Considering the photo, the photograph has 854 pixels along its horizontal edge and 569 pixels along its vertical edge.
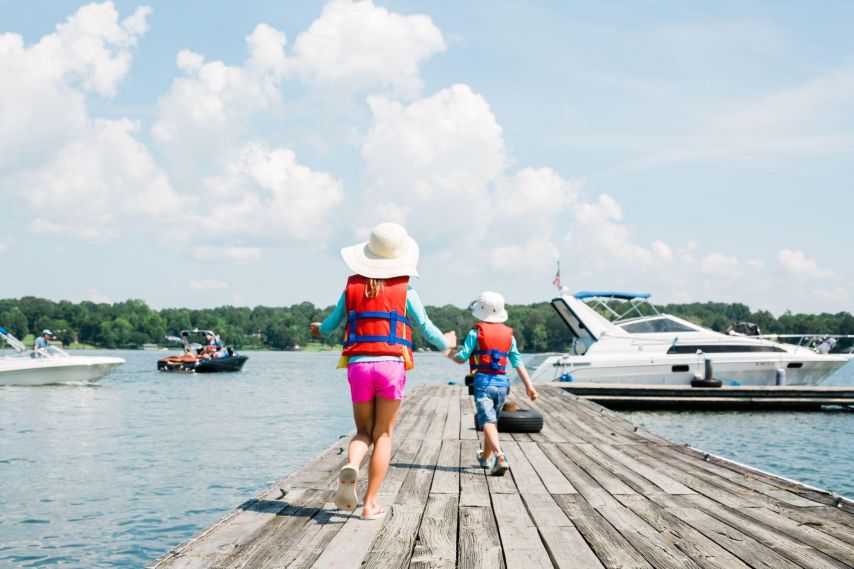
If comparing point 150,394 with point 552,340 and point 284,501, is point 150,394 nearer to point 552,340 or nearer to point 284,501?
point 284,501

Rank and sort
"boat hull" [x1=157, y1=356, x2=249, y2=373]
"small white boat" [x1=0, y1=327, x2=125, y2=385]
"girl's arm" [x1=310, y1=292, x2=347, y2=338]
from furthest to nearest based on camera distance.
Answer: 1. "boat hull" [x1=157, y1=356, x2=249, y2=373]
2. "small white boat" [x1=0, y1=327, x2=125, y2=385]
3. "girl's arm" [x1=310, y1=292, x2=347, y2=338]

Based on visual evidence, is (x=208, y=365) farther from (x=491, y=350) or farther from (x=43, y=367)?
(x=491, y=350)

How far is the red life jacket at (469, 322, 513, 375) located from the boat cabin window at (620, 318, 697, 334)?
23.8 m

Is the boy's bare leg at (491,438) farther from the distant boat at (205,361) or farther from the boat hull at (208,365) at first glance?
the boat hull at (208,365)

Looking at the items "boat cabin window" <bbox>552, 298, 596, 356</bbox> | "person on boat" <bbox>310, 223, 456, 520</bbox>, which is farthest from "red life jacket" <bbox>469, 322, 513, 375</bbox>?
"boat cabin window" <bbox>552, 298, 596, 356</bbox>

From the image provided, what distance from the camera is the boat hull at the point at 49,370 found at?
38.8 m

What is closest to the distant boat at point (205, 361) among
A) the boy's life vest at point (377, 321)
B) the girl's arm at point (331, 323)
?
the girl's arm at point (331, 323)

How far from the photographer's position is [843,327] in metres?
129

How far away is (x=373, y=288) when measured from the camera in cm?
552

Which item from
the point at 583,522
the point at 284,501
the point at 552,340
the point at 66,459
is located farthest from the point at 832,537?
the point at 552,340

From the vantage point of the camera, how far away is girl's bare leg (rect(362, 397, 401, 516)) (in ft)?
18.0

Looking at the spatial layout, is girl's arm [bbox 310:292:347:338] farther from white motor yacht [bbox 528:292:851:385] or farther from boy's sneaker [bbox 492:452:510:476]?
white motor yacht [bbox 528:292:851:385]

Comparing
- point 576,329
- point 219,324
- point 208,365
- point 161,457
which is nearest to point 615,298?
point 576,329

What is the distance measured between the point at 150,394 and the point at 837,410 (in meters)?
34.6
